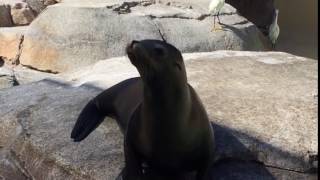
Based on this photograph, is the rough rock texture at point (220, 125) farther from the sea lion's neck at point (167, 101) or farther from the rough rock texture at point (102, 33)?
the rough rock texture at point (102, 33)

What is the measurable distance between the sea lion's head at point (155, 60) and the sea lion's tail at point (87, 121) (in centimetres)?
81

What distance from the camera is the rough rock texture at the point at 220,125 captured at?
231 centimetres

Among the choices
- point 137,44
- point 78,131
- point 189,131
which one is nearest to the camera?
point 137,44

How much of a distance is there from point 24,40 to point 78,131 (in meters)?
2.56

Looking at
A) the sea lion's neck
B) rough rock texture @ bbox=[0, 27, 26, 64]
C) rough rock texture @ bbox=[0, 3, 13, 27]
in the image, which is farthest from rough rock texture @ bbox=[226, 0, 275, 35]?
the sea lion's neck

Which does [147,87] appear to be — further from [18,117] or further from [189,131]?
[18,117]

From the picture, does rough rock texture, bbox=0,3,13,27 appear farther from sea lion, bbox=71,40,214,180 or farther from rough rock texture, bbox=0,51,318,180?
sea lion, bbox=71,40,214,180

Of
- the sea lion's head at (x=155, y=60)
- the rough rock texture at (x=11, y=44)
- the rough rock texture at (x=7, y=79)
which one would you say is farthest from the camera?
the rough rock texture at (x=11, y=44)

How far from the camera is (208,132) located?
202cm

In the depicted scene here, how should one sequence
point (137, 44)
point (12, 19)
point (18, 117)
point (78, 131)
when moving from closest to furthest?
point (137, 44) < point (78, 131) < point (18, 117) < point (12, 19)

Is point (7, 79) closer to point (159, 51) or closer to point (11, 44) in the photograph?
point (11, 44)

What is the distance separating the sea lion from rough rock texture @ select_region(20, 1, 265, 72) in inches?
103

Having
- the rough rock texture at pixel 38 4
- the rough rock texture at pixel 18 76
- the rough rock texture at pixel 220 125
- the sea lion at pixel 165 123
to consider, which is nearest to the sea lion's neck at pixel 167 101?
the sea lion at pixel 165 123

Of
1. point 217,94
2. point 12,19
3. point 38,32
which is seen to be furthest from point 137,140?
point 12,19
